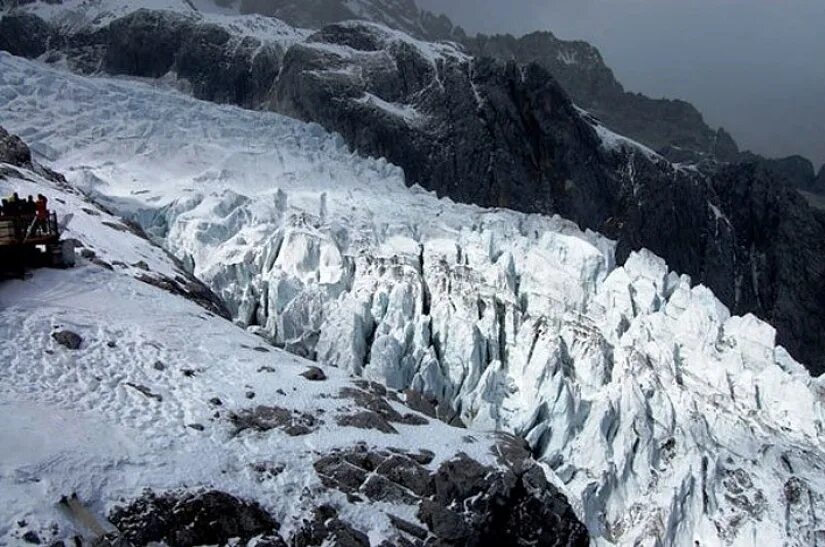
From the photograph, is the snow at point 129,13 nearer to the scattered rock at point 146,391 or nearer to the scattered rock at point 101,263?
the scattered rock at point 101,263

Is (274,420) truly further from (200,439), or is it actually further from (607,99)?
(607,99)

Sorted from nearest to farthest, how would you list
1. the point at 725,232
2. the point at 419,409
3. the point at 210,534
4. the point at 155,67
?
the point at 210,534 → the point at 419,409 → the point at 155,67 → the point at 725,232

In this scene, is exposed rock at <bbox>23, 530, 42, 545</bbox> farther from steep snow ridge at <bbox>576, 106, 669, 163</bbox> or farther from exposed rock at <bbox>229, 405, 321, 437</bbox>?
steep snow ridge at <bbox>576, 106, 669, 163</bbox>

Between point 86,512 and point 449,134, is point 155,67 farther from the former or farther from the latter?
point 86,512

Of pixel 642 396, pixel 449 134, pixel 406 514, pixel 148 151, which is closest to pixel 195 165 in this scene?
pixel 148 151

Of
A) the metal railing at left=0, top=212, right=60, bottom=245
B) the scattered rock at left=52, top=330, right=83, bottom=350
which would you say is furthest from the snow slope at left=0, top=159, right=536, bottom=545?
the metal railing at left=0, top=212, right=60, bottom=245
